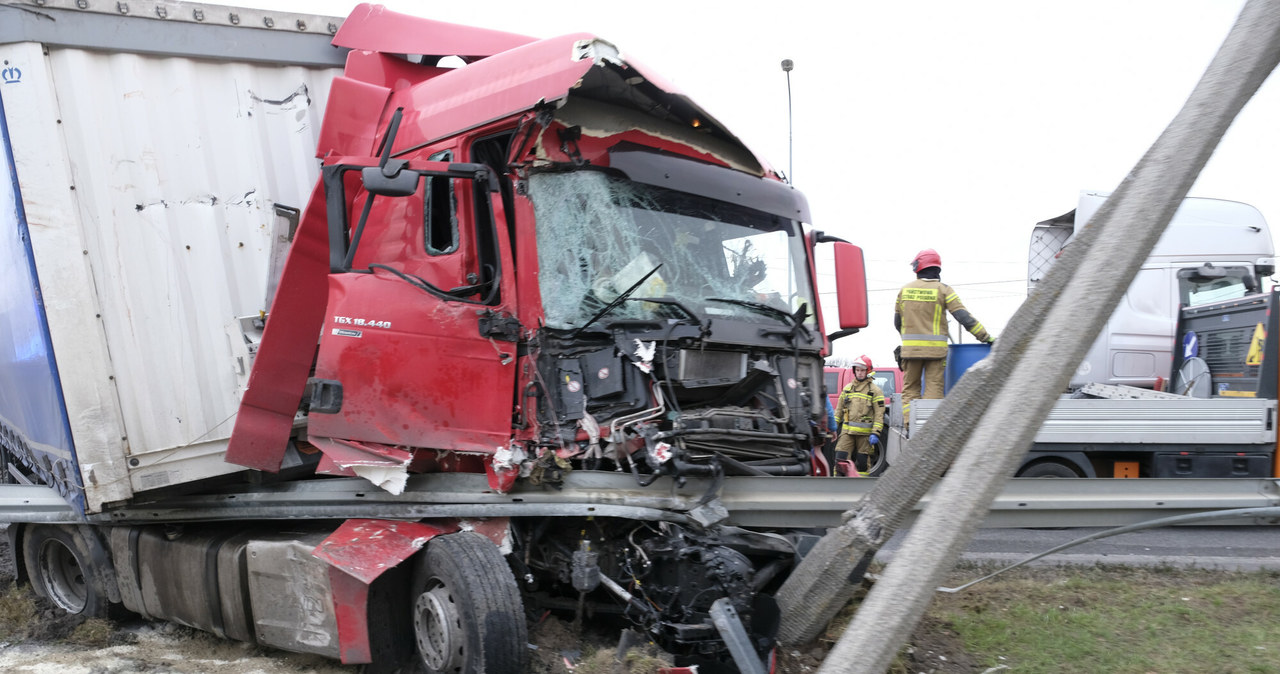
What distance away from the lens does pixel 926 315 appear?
7.90m

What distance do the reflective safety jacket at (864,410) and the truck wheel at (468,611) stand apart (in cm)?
629

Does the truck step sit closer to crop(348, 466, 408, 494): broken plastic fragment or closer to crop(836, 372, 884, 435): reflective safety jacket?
crop(836, 372, 884, 435): reflective safety jacket

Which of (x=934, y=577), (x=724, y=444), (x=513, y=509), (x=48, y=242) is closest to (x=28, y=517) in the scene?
(x=48, y=242)

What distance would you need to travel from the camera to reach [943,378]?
8039 mm

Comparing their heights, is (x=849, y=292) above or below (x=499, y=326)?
above

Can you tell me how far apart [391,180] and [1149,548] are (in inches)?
220

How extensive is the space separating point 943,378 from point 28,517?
22.7ft

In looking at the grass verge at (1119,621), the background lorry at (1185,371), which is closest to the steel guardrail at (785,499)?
the grass verge at (1119,621)

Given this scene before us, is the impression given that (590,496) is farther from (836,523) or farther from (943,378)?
(943,378)

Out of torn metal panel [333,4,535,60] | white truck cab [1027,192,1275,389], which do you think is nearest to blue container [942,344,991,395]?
white truck cab [1027,192,1275,389]

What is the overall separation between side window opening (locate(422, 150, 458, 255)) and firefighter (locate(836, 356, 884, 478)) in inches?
245

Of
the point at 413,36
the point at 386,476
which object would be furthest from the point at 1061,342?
the point at 413,36

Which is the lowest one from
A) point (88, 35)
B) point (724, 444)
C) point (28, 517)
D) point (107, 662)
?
point (107, 662)

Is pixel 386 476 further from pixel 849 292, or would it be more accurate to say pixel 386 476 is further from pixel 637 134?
pixel 849 292
